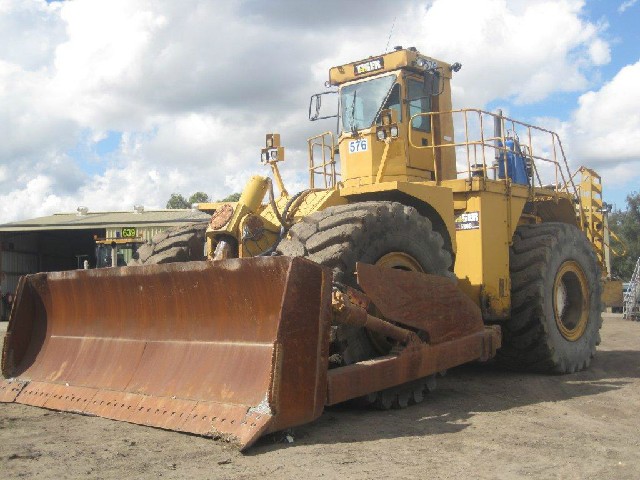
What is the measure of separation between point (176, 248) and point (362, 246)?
262 centimetres

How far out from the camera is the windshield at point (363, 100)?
28.8ft

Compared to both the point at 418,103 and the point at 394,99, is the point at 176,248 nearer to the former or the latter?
the point at 394,99

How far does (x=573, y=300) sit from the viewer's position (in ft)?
29.5

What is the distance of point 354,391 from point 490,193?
3.68 meters

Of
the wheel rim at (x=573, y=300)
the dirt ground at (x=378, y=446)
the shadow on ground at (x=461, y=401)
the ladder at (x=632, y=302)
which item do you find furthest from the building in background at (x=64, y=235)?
the dirt ground at (x=378, y=446)

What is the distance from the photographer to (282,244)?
18.7 feet

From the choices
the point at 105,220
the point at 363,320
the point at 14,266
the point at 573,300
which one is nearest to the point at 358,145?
the point at 573,300

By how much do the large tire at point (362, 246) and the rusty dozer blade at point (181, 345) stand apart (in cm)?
62

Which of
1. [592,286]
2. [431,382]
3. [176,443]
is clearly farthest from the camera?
[592,286]

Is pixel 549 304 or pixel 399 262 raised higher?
pixel 399 262

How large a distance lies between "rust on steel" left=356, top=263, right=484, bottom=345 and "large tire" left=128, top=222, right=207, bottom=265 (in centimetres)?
269

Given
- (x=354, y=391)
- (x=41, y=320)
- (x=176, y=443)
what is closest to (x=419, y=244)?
(x=354, y=391)

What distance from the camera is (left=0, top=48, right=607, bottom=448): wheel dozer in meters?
4.82

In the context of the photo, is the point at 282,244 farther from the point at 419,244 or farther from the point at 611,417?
the point at 611,417
